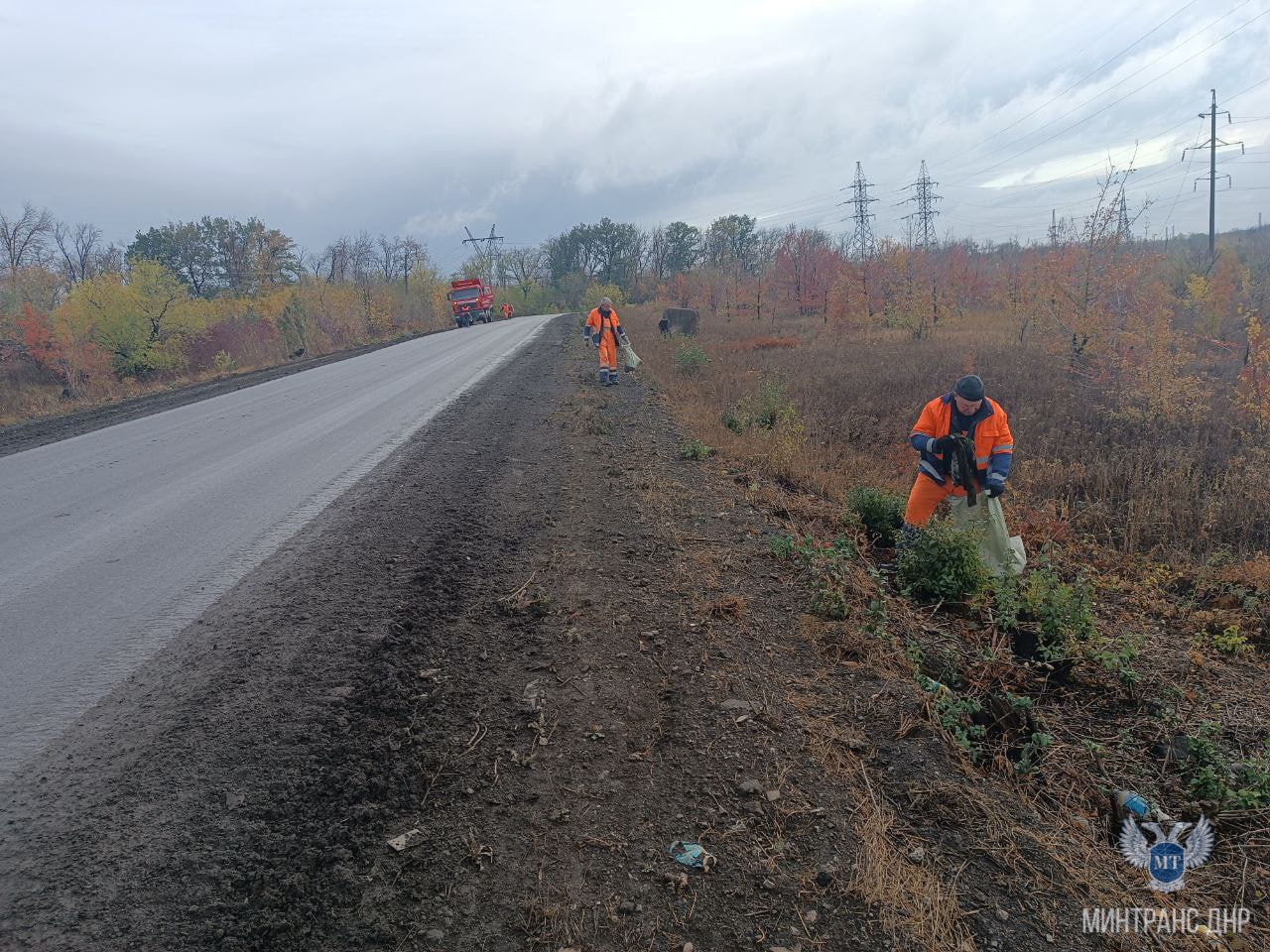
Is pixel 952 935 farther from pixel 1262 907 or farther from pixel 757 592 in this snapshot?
pixel 757 592

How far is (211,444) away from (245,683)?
6.90 metres

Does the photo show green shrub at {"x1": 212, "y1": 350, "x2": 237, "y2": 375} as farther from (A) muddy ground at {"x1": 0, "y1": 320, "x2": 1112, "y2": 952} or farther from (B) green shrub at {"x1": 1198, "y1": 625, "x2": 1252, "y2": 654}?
(B) green shrub at {"x1": 1198, "y1": 625, "x2": 1252, "y2": 654}

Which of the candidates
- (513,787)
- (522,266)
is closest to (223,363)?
(513,787)

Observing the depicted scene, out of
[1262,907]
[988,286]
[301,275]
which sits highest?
[301,275]

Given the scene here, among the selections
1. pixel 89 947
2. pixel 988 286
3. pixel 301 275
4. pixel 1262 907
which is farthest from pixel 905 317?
pixel 301 275

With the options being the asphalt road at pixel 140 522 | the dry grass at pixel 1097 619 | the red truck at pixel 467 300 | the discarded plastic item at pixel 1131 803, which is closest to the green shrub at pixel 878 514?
the dry grass at pixel 1097 619

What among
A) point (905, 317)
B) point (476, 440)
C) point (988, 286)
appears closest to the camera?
point (476, 440)

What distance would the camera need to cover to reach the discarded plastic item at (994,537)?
5.48m

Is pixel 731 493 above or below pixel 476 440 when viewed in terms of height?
below

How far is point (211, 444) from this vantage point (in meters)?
9.08

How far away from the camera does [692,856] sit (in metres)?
2.48

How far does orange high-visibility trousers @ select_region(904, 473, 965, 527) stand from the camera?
5723mm

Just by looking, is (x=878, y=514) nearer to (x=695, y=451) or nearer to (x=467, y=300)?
(x=695, y=451)
